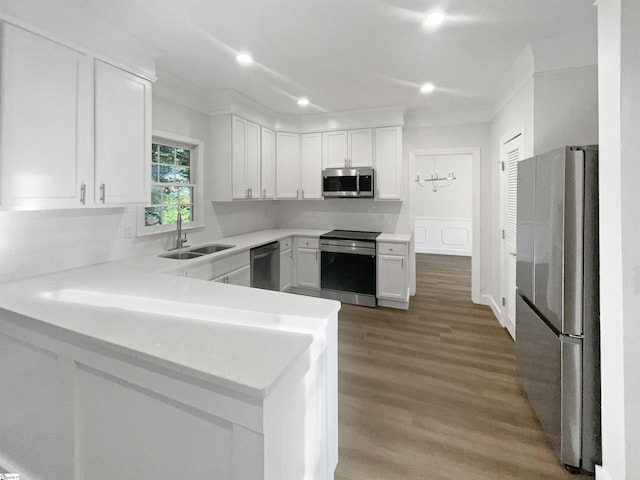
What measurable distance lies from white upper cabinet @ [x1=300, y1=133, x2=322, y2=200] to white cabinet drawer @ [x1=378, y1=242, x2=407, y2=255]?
124 cm

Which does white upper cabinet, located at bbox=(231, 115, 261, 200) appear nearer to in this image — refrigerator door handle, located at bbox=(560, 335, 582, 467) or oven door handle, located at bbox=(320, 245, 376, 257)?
oven door handle, located at bbox=(320, 245, 376, 257)

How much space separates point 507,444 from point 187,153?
3851 millimetres

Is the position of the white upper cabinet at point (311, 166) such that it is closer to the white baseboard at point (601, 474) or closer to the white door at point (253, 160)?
the white door at point (253, 160)

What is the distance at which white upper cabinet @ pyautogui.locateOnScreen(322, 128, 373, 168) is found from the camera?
4438 mm

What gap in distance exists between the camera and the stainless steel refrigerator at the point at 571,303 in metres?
1.58

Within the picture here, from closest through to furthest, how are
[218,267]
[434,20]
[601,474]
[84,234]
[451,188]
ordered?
[601,474]
[434,20]
[84,234]
[218,267]
[451,188]

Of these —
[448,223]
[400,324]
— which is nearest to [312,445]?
[400,324]

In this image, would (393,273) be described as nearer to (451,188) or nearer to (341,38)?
(341,38)

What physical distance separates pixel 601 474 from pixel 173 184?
384cm

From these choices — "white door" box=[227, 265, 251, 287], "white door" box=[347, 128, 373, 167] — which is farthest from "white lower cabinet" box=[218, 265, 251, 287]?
"white door" box=[347, 128, 373, 167]

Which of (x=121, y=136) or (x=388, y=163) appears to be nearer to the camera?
(x=121, y=136)

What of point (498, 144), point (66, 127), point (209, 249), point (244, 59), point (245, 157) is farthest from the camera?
point (245, 157)

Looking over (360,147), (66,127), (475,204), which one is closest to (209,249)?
(66,127)

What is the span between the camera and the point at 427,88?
3551mm
